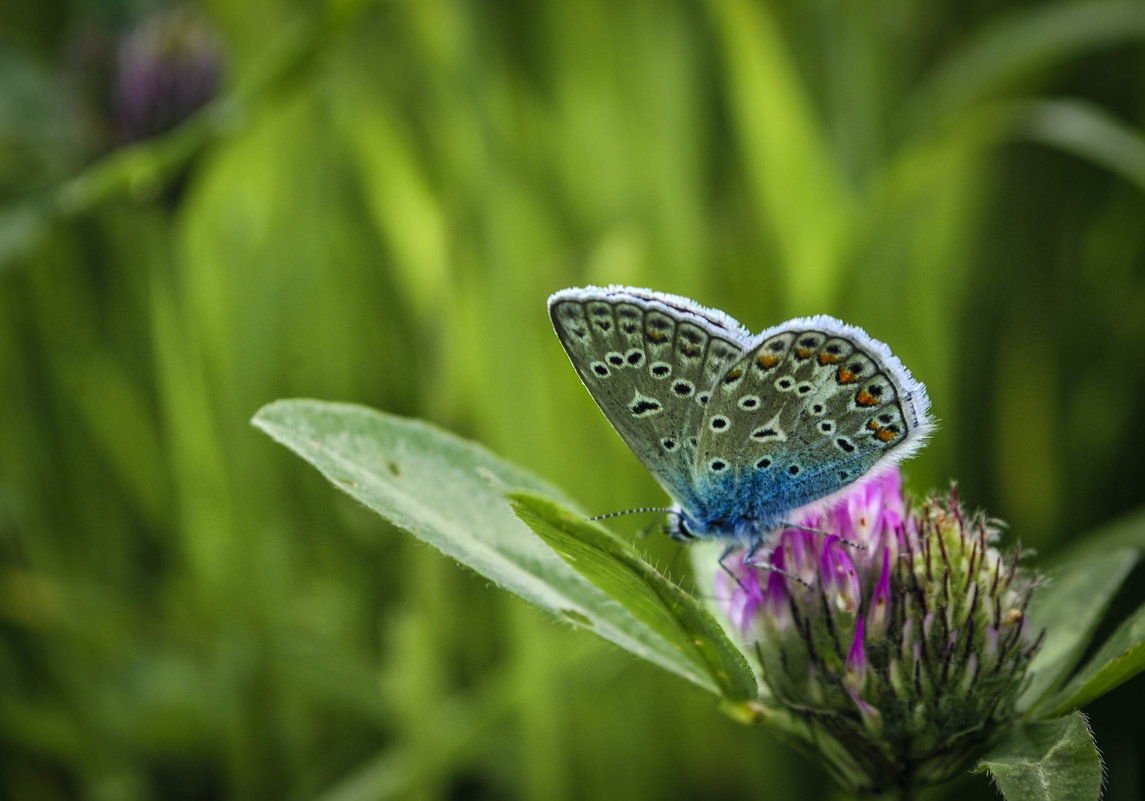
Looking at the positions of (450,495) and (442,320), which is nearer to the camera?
(450,495)

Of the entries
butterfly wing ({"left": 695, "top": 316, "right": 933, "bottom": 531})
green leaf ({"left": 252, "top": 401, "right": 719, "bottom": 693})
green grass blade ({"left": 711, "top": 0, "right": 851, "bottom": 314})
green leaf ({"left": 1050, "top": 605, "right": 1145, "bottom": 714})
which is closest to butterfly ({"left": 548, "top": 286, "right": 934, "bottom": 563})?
butterfly wing ({"left": 695, "top": 316, "right": 933, "bottom": 531})

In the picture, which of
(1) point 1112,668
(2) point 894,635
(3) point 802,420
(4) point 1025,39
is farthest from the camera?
(4) point 1025,39

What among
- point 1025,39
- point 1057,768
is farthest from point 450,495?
point 1025,39

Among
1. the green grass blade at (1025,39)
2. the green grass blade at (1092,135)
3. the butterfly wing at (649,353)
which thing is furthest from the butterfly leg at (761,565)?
the green grass blade at (1025,39)

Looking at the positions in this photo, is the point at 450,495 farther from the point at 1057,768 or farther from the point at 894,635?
the point at 1057,768

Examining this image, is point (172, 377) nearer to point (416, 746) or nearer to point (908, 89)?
point (416, 746)

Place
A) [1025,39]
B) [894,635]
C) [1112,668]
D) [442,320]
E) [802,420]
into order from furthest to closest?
[1025,39] → [442,320] → [802,420] → [894,635] → [1112,668]

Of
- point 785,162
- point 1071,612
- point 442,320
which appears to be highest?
point 785,162
